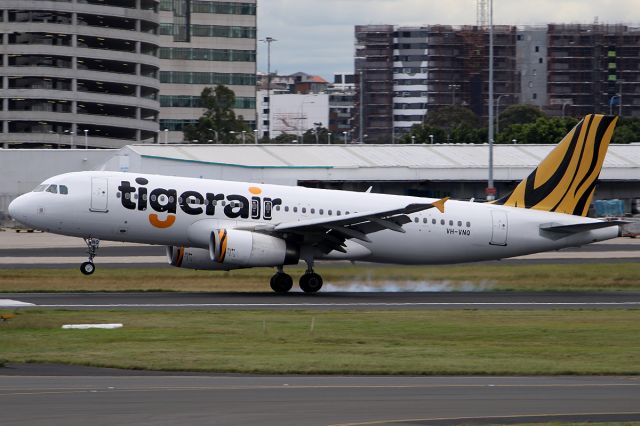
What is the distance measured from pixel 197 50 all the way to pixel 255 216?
138 metres

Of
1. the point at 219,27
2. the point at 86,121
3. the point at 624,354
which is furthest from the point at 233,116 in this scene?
the point at 624,354

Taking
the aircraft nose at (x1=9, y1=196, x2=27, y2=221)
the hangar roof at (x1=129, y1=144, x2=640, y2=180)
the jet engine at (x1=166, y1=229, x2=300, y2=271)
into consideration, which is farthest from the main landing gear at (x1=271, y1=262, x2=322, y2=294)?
the hangar roof at (x1=129, y1=144, x2=640, y2=180)

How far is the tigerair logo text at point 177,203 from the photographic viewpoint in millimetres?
41344

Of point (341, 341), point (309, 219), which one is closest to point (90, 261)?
point (309, 219)

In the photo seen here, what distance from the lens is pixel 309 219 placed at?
142 feet

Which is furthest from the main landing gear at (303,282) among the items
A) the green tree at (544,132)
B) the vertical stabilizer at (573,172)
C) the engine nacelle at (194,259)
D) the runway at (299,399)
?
the green tree at (544,132)

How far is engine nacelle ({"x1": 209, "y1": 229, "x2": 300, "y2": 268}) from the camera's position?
40219mm

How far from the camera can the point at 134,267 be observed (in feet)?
176

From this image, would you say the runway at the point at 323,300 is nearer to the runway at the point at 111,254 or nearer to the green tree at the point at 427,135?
the runway at the point at 111,254

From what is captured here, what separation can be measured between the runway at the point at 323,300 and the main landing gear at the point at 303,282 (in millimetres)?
318

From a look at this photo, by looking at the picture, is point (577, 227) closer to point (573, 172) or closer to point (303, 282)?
point (573, 172)

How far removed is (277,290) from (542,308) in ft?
31.9

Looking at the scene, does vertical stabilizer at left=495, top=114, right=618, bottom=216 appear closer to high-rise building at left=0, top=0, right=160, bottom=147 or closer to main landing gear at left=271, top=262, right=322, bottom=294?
main landing gear at left=271, top=262, right=322, bottom=294

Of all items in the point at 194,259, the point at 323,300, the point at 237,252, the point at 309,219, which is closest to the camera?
the point at 237,252
